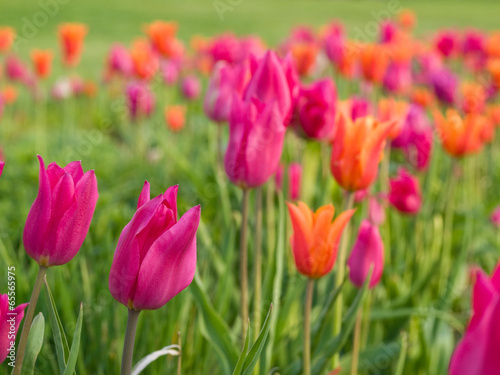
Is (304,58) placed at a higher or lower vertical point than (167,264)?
higher

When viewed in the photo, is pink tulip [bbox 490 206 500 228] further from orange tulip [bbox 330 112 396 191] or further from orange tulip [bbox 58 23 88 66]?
orange tulip [bbox 58 23 88 66]

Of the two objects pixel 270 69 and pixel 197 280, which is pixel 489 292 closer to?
pixel 197 280

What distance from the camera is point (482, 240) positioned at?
7.13 feet

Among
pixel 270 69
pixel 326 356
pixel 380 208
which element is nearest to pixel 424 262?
Answer: pixel 380 208

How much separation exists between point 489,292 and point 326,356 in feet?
2.09

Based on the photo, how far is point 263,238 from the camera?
1.77 meters

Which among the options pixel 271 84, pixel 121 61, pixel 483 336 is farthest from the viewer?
pixel 121 61

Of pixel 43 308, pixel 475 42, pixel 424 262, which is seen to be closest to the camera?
pixel 43 308

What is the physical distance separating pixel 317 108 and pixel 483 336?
0.88 m

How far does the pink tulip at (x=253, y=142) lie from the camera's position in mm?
947

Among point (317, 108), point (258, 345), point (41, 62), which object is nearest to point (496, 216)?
point (317, 108)

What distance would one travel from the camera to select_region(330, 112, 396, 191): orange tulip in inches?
41.6

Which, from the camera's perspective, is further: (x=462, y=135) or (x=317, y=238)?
(x=462, y=135)

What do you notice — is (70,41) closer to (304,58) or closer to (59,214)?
(304,58)
